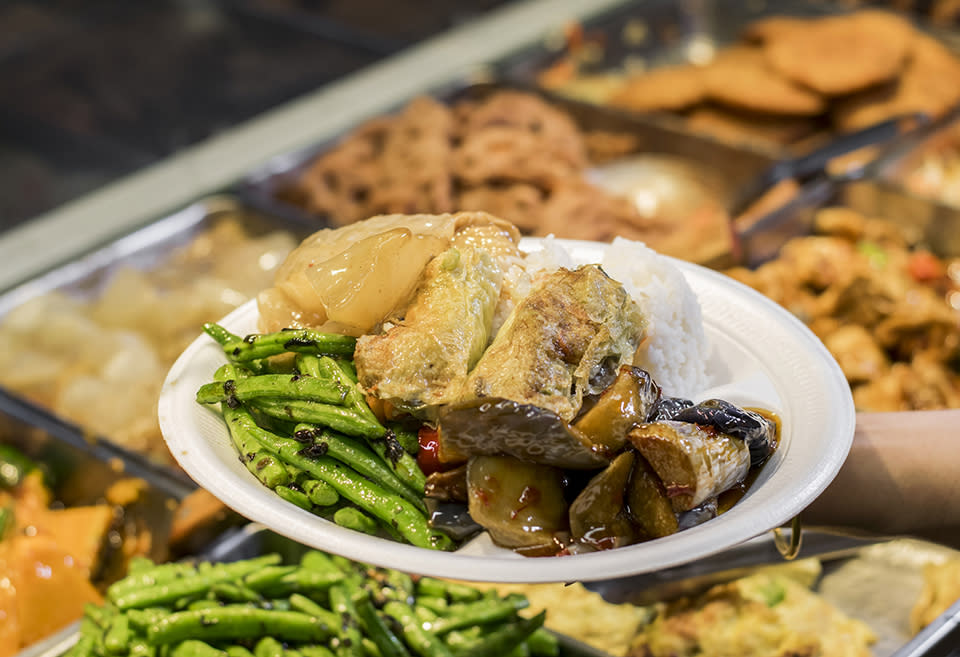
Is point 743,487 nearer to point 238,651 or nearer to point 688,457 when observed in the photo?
point 688,457

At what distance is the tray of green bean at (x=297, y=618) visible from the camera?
2.41 meters

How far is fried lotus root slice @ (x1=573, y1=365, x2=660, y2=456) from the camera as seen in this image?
1.60 metres

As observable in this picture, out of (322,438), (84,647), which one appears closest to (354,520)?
(322,438)

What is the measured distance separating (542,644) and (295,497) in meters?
1.18

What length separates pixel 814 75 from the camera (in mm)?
5234

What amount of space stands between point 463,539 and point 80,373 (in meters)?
2.60

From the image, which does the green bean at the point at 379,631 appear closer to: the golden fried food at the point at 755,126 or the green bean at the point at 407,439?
the green bean at the point at 407,439

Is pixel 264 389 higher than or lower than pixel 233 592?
higher

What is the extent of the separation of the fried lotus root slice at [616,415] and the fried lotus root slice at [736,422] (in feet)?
0.32

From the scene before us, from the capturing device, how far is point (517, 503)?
1.56 m

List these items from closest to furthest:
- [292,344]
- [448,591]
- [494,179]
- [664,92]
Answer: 1. [292,344]
2. [448,591]
3. [494,179]
4. [664,92]

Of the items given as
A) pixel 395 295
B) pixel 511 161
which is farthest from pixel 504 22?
pixel 395 295

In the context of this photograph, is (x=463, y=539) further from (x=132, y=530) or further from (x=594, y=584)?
(x=132, y=530)

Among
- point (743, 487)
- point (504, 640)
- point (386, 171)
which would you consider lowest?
point (504, 640)
